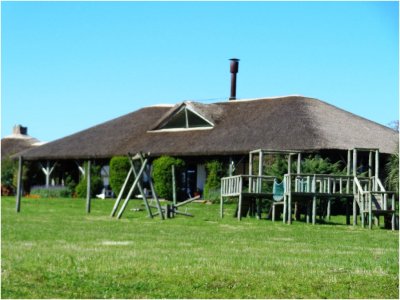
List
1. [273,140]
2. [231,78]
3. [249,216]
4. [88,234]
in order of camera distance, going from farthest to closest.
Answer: [231,78] → [273,140] → [249,216] → [88,234]

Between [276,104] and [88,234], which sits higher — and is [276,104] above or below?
above

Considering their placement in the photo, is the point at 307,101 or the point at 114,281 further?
the point at 307,101

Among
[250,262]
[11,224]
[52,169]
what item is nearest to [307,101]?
[52,169]

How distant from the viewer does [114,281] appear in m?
12.0

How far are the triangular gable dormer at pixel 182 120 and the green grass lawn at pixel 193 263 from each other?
24.4 meters

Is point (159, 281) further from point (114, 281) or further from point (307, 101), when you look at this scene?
point (307, 101)

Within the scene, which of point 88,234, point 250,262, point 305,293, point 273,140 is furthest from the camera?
point 273,140

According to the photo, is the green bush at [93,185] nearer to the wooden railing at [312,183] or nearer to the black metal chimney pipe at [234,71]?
the black metal chimney pipe at [234,71]

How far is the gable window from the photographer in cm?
4631

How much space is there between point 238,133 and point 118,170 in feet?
21.3

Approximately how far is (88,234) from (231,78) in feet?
111

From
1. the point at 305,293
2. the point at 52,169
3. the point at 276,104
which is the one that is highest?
the point at 276,104

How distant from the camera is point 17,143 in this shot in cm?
6562

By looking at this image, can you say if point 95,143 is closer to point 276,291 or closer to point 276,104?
point 276,104
